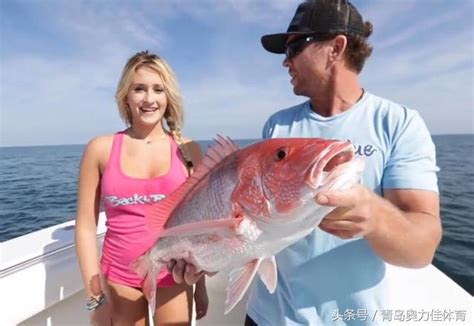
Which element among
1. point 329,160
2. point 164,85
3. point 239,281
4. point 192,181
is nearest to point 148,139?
point 164,85

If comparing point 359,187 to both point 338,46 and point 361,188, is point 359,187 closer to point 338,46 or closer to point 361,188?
point 361,188

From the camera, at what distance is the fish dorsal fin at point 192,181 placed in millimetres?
1440

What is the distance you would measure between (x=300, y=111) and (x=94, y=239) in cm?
155

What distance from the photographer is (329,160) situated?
3.29 feet

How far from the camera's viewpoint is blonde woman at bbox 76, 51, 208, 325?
2131mm

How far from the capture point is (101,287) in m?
2.13

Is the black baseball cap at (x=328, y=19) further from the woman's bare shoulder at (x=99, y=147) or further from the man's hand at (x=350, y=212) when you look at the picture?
the woman's bare shoulder at (x=99, y=147)

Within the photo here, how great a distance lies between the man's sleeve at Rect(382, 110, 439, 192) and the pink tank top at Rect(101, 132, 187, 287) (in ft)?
4.33

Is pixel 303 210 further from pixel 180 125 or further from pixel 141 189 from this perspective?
pixel 180 125

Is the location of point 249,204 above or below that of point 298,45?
below

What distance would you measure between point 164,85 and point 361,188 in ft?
5.83

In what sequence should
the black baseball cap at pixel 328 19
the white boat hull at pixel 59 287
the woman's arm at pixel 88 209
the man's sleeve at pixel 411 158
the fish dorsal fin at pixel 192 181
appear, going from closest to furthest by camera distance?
the man's sleeve at pixel 411 158 → the fish dorsal fin at pixel 192 181 → the black baseball cap at pixel 328 19 → the white boat hull at pixel 59 287 → the woman's arm at pixel 88 209

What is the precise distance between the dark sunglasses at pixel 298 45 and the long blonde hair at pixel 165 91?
1029mm

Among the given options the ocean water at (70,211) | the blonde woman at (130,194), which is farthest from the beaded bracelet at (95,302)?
the ocean water at (70,211)
